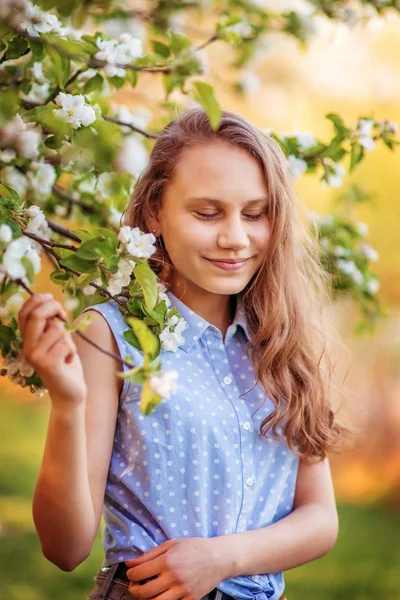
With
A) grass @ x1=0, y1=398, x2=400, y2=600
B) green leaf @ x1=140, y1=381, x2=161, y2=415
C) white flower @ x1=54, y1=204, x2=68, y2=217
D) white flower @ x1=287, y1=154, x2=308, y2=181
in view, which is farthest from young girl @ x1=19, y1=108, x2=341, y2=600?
grass @ x1=0, y1=398, x2=400, y2=600

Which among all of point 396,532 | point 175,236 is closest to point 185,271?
point 175,236

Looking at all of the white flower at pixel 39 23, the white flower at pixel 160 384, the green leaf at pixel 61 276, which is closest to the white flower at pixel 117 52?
the white flower at pixel 39 23

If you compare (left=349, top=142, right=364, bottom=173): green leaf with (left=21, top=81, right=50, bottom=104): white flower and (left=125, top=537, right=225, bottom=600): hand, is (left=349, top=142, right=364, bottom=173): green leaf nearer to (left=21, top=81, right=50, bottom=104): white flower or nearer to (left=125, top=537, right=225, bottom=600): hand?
(left=21, top=81, right=50, bottom=104): white flower

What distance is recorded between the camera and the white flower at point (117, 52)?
60.9 inches

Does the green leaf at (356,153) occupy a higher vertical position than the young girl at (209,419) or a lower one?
higher

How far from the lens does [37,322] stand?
3.80ft

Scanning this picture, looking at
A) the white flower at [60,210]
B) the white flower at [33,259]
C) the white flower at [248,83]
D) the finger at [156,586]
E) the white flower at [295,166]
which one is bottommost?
the white flower at [60,210]

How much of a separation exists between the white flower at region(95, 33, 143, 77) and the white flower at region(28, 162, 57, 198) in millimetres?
262

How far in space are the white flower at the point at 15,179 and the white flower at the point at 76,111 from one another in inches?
15.7

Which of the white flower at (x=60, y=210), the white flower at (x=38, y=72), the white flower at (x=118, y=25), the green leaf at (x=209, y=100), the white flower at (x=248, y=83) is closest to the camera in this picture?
the green leaf at (x=209, y=100)

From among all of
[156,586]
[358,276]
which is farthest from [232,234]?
[358,276]

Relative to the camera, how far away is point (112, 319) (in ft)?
4.85

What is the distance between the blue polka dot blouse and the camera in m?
1.46

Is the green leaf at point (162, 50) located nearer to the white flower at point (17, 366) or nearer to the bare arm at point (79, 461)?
the bare arm at point (79, 461)
